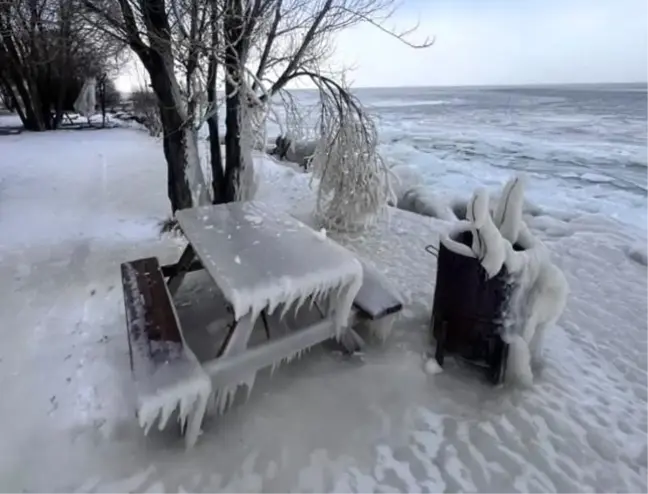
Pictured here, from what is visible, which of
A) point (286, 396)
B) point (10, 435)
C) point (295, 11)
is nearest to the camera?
point (10, 435)

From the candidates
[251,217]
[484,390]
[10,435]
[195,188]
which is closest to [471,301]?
[484,390]

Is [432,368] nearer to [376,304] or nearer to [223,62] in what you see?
[376,304]

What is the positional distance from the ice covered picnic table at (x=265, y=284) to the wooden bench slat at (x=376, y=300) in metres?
0.12

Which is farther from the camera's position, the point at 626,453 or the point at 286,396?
the point at 286,396

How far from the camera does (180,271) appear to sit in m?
3.41

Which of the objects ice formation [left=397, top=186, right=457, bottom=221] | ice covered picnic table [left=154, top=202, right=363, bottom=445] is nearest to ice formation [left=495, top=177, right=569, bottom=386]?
ice covered picnic table [left=154, top=202, right=363, bottom=445]

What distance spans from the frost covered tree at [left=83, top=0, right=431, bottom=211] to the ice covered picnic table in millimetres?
1716

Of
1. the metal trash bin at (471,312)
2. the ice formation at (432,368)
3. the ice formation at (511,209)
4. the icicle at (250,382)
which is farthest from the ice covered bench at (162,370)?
the ice formation at (511,209)

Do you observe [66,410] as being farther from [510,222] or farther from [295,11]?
[295,11]

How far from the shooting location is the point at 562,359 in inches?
109

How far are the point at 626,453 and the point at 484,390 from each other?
69cm

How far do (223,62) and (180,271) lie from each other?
78.1 inches

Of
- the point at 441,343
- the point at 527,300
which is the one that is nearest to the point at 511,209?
the point at 527,300

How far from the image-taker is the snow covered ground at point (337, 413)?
190cm
